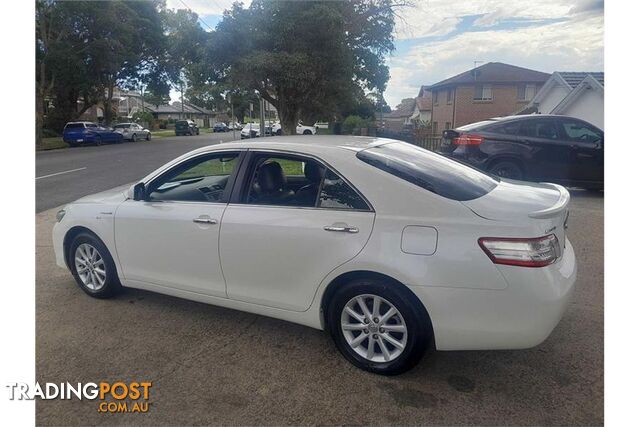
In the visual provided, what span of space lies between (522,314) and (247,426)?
170cm

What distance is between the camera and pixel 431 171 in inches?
126

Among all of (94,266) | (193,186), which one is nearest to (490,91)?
(193,186)

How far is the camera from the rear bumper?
2.61m

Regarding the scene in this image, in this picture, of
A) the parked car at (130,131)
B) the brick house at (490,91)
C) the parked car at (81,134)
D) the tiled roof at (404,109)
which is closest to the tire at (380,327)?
the parked car at (81,134)

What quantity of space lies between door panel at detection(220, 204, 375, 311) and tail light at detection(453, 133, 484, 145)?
20.7 ft

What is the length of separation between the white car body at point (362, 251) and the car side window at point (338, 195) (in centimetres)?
5

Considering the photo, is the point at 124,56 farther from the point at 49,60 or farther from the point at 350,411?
the point at 350,411

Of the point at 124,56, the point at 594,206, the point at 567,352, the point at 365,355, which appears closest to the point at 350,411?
the point at 365,355

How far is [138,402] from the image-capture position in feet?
9.26

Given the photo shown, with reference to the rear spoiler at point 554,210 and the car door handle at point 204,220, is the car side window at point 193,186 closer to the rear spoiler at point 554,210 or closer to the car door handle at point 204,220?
the car door handle at point 204,220

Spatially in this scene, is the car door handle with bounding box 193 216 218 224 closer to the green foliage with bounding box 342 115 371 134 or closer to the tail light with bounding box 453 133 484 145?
the tail light with bounding box 453 133 484 145

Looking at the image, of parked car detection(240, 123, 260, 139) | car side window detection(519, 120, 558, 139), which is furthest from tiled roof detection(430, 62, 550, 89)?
car side window detection(519, 120, 558, 139)

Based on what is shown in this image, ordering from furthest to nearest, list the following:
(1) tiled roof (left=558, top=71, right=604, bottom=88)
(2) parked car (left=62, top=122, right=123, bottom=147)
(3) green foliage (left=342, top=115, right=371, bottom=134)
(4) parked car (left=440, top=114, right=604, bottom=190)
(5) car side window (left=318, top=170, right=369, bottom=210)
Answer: (3) green foliage (left=342, top=115, right=371, bottom=134), (2) parked car (left=62, top=122, right=123, bottom=147), (1) tiled roof (left=558, top=71, right=604, bottom=88), (4) parked car (left=440, top=114, right=604, bottom=190), (5) car side window (left=318, top=170, right=369, bottom=210)

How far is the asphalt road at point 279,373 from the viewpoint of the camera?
266 centimetres
